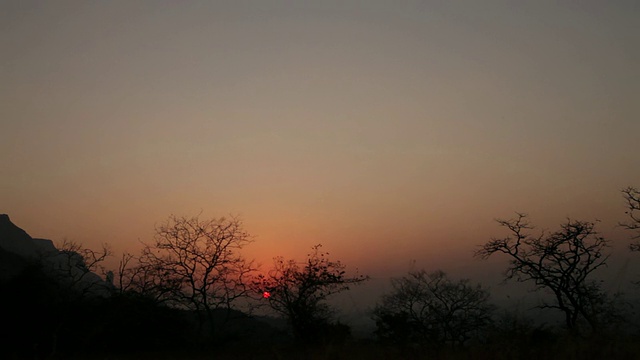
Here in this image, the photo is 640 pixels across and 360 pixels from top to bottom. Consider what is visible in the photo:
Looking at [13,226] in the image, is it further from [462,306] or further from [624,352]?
[624,352]

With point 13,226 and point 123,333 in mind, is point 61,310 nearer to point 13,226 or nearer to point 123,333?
point 123,333

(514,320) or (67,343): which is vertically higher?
(514,320)

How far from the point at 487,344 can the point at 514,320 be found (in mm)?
970

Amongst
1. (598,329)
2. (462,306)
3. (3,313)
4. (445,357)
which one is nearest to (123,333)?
(3,313)

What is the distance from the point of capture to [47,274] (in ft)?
85.9

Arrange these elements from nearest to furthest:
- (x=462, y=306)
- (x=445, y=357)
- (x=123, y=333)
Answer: (x=445, y=357) < (x=123, y=333) < (x=462, y=306)

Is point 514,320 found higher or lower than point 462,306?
lower

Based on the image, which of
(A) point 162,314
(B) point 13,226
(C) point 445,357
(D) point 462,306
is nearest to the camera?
(C) point 445,357

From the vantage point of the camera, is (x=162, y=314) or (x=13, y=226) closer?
(x=162, y=314)

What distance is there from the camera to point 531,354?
862 cm

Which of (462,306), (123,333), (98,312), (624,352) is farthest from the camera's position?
(462,306)

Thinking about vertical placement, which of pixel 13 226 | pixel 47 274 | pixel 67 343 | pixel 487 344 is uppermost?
pixel 13 226

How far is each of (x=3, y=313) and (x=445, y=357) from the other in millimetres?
21474

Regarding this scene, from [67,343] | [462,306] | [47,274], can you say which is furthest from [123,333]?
[462,306]
